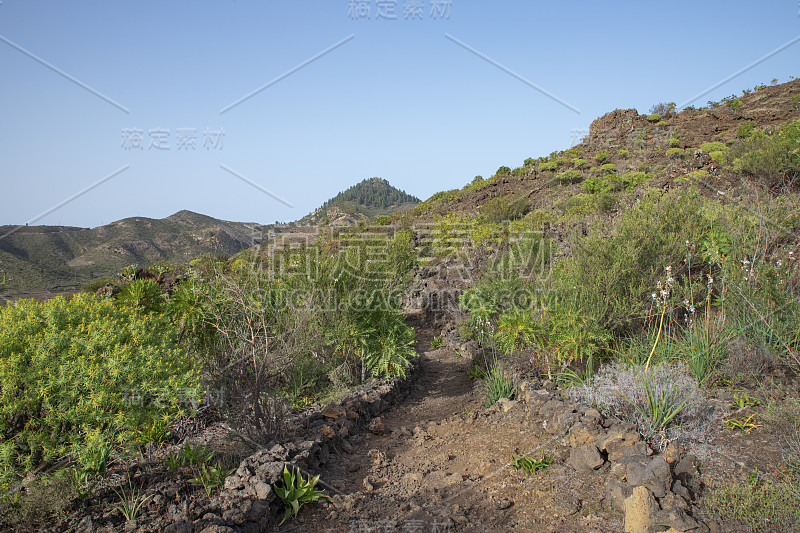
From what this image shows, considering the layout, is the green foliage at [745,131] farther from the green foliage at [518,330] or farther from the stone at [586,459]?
the stone at [586,459]

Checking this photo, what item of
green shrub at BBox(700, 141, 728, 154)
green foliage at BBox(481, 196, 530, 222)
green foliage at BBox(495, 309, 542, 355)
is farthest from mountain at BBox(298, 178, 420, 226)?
green foliage at BBox(495, 309, 542, 355)

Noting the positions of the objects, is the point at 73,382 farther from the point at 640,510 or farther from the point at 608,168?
the point at 608,168

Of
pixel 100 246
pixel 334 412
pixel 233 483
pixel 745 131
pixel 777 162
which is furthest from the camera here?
pixel 100 246

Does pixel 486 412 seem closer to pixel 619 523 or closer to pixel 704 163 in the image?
pixel 619 523

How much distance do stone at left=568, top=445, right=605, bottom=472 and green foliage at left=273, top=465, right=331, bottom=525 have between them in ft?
7.47

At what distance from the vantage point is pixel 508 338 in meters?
6.38

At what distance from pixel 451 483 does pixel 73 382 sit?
11.3 ft

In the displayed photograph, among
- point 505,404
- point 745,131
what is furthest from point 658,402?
point 745,131

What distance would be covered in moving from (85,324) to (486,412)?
15.8 ft

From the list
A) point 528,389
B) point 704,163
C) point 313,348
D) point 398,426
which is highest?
point 704,163

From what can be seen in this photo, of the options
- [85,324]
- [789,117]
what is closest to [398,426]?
[85,324]

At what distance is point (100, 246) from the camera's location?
109 feet

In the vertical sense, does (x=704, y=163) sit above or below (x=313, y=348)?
above

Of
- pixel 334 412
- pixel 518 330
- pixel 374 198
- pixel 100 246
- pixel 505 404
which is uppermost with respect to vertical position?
pixel 374 198
